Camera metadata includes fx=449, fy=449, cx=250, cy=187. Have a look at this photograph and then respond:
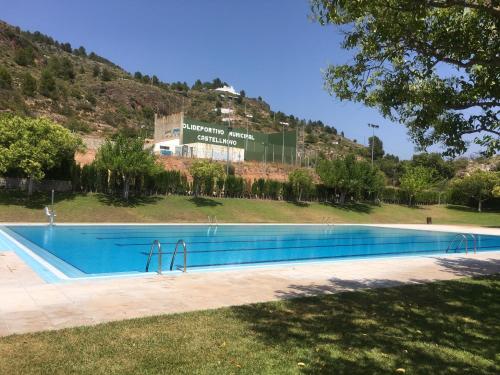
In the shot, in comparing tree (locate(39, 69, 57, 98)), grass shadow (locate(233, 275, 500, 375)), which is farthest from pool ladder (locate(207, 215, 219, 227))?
tree (locate(39, 69, 57, 98))

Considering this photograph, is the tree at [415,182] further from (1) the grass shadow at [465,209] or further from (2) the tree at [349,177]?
(2) the tree at [349,177]

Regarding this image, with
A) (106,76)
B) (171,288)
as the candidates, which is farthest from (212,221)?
(106,76)

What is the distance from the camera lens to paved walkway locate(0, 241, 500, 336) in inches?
268

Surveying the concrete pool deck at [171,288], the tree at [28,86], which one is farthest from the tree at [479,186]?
the tree at [28,86]

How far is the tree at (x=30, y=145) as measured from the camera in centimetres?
2780

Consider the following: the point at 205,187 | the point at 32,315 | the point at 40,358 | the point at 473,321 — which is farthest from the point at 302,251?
the point at 205,187

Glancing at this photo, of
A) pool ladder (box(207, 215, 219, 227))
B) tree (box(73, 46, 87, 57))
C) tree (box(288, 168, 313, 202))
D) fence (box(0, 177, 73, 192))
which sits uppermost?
tree (box(73, 46, 87, 57))

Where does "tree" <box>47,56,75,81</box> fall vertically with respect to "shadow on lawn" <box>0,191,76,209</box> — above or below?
above

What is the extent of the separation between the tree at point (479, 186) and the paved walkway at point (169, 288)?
3949 centimetres

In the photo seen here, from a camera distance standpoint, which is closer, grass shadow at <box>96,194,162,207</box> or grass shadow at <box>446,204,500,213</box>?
grass shadow at <box>96,194,162,207</box>

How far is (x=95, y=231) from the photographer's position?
919 inches

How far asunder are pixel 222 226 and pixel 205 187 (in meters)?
9.57

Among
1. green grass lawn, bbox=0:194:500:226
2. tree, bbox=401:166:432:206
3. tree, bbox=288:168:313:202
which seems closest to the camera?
green grass lawn, bbox=0:194:500:226

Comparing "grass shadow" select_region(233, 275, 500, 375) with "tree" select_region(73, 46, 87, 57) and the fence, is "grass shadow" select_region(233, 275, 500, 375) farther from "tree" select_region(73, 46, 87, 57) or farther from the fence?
"tree" select_region(73, 46, 87, 57)
